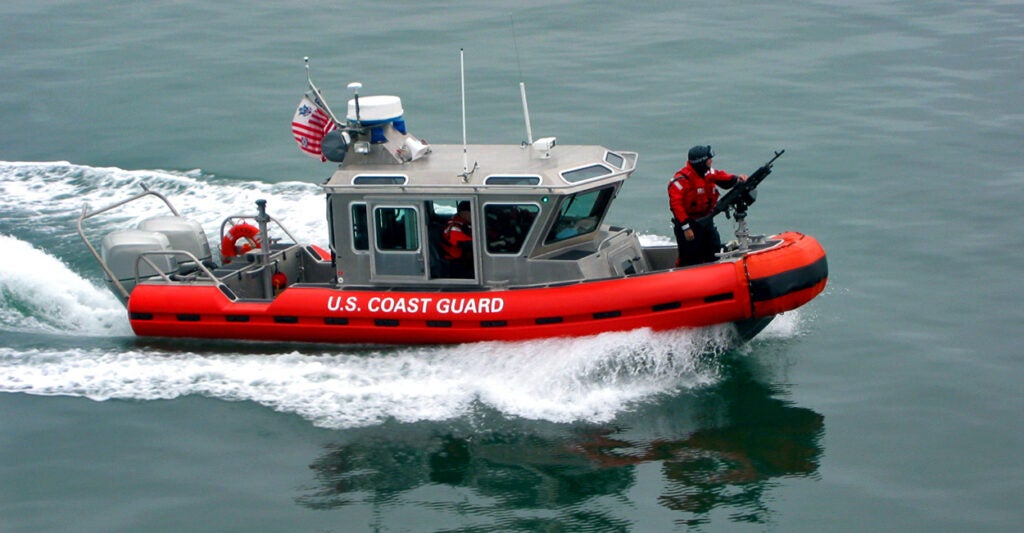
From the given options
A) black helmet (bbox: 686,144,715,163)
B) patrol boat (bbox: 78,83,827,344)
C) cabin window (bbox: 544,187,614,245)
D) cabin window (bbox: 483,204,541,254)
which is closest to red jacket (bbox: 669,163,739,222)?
black helmet (bbox: 686,144,715,163)

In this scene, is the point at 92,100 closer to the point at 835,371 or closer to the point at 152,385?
the point at 152,385

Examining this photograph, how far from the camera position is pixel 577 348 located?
9.67 m

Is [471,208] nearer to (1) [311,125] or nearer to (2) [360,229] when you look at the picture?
(2) [360,229]

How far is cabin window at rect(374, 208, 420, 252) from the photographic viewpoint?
9.99m

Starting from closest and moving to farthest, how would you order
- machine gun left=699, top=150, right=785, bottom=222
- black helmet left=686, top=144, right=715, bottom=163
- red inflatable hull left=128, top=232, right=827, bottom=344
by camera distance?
1. red inflatable hull left=128, top=232, right=827, bottom=344
2. machine gun left=699, top=150, right=785, bottom=222
3. black helmet left=686, top=144, right=715, bottom=163

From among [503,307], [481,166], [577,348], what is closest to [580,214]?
[481,166]

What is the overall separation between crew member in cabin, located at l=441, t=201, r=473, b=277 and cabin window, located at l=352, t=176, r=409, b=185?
0.53 meters

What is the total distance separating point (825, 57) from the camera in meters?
19.5

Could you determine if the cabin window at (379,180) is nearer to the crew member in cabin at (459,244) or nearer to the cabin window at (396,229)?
the cabin window at (396,229)

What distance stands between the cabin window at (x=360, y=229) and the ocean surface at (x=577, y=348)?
95 cm

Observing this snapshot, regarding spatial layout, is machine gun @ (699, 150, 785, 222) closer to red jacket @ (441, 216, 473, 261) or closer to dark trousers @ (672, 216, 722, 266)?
dark trousers @ (672, 216, 722, 266)

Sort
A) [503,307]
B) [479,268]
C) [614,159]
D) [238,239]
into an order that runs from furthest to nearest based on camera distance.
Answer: [238,239], [614,159], [479,268], [503,307]

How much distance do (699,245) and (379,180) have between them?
9.16 feet

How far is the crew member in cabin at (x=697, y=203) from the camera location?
9906mm
